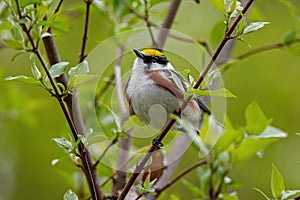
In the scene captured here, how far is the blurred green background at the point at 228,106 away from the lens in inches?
91.6

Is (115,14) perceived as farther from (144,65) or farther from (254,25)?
(254,25)

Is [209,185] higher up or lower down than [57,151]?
higher up

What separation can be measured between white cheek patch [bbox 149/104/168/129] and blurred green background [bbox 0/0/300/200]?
1.18 metres

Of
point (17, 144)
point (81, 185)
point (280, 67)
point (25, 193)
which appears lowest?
point (25, 193)

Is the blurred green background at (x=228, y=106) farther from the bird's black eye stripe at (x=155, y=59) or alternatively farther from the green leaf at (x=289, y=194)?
the green leaf at (x=289, y=194)

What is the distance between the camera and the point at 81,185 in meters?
1.27

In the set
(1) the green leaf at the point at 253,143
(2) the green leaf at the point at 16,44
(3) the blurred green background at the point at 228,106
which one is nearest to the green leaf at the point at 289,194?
(1) the green leaf at the point at 253,143

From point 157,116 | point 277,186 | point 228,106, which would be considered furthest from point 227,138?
point 228,106

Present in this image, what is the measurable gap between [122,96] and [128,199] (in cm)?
30

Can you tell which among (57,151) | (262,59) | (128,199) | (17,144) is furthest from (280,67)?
(128,199)

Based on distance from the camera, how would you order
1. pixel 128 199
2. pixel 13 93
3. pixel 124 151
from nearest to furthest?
1. pixel 128 199
2. pixel 124 151
3. pixel 13 93

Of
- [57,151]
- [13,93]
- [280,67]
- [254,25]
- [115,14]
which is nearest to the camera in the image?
[254,25]

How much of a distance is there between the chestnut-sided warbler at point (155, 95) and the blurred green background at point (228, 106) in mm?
1098

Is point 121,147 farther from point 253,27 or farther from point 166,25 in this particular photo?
point 253,27
